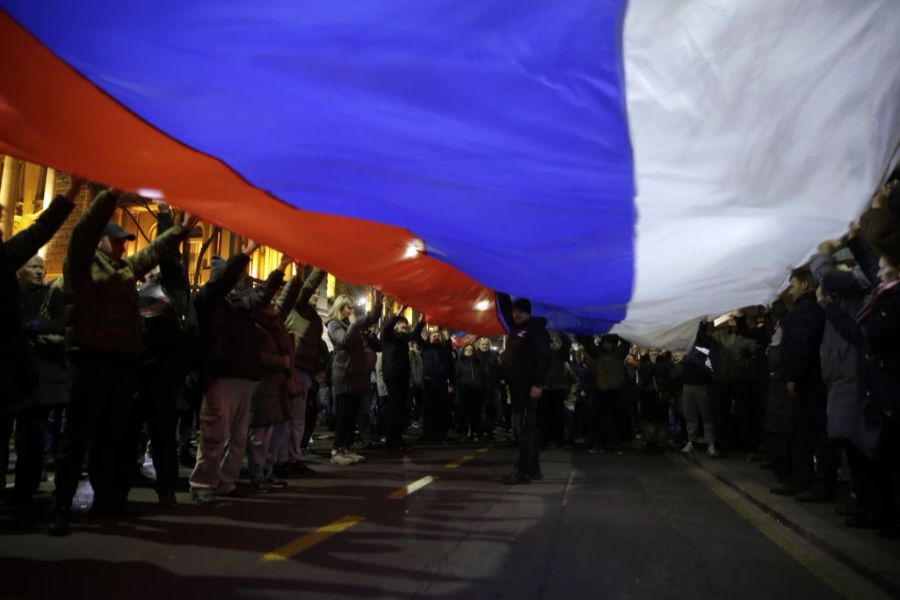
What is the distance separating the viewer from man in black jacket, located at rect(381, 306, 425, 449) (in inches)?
475

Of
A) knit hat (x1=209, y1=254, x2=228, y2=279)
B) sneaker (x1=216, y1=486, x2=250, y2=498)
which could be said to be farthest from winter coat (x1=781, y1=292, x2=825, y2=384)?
sneaker (x1=216, y1=486, x2=250, y2=498)

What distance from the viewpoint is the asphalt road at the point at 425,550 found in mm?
3926

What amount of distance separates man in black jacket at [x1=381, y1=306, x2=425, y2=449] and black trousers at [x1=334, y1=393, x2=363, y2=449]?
2.28m

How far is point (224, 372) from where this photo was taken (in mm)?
6352

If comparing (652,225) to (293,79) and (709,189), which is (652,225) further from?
(293,79)

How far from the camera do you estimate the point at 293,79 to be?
140 inches

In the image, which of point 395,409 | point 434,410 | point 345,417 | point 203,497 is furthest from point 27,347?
point 434,410

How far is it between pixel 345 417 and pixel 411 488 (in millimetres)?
2302

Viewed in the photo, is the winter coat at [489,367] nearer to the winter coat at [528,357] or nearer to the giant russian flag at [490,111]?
the winter coat at [528,357]

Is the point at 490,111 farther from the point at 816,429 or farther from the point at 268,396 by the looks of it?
the point at 816,429

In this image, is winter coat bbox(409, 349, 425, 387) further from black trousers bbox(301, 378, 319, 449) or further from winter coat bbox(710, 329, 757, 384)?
winter coat bbox(710, 329, 757, 384)

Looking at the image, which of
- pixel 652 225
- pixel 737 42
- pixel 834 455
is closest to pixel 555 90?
pixel 737 42

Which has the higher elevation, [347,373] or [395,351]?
[395,351]

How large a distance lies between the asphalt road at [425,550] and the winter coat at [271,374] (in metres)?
0.77
